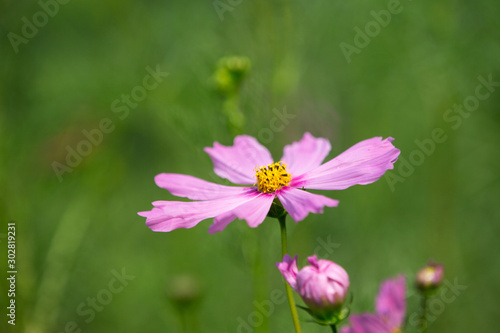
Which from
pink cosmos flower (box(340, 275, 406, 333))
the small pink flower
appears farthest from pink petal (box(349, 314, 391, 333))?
the small pink flower

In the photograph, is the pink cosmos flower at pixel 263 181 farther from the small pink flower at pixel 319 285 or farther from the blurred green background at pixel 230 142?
the blurred green background at pixel 230 142

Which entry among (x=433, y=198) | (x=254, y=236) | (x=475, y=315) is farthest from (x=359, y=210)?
(x=254, y=236)

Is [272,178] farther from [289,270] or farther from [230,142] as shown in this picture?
[230,142]

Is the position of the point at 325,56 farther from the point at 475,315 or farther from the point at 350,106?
the point at 475,315

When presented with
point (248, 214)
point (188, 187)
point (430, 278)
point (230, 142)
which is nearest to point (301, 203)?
point (248, 214)

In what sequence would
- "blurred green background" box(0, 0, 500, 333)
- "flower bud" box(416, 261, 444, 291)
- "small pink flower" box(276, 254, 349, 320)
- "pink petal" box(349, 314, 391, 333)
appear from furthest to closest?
"blurred green background" box(0, 0, 500, 333) < "flower bud" box(416, 261, 444, 291) < "pink petal" box(349, 314, 391, 333) < "small pink flower" box(276, 254, 349, 320)

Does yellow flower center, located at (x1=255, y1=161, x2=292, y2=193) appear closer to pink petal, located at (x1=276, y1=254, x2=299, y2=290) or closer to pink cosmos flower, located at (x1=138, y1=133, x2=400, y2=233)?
pink cosmos flower, located at (x1=138, y1=133, x2=400, y2=233)
